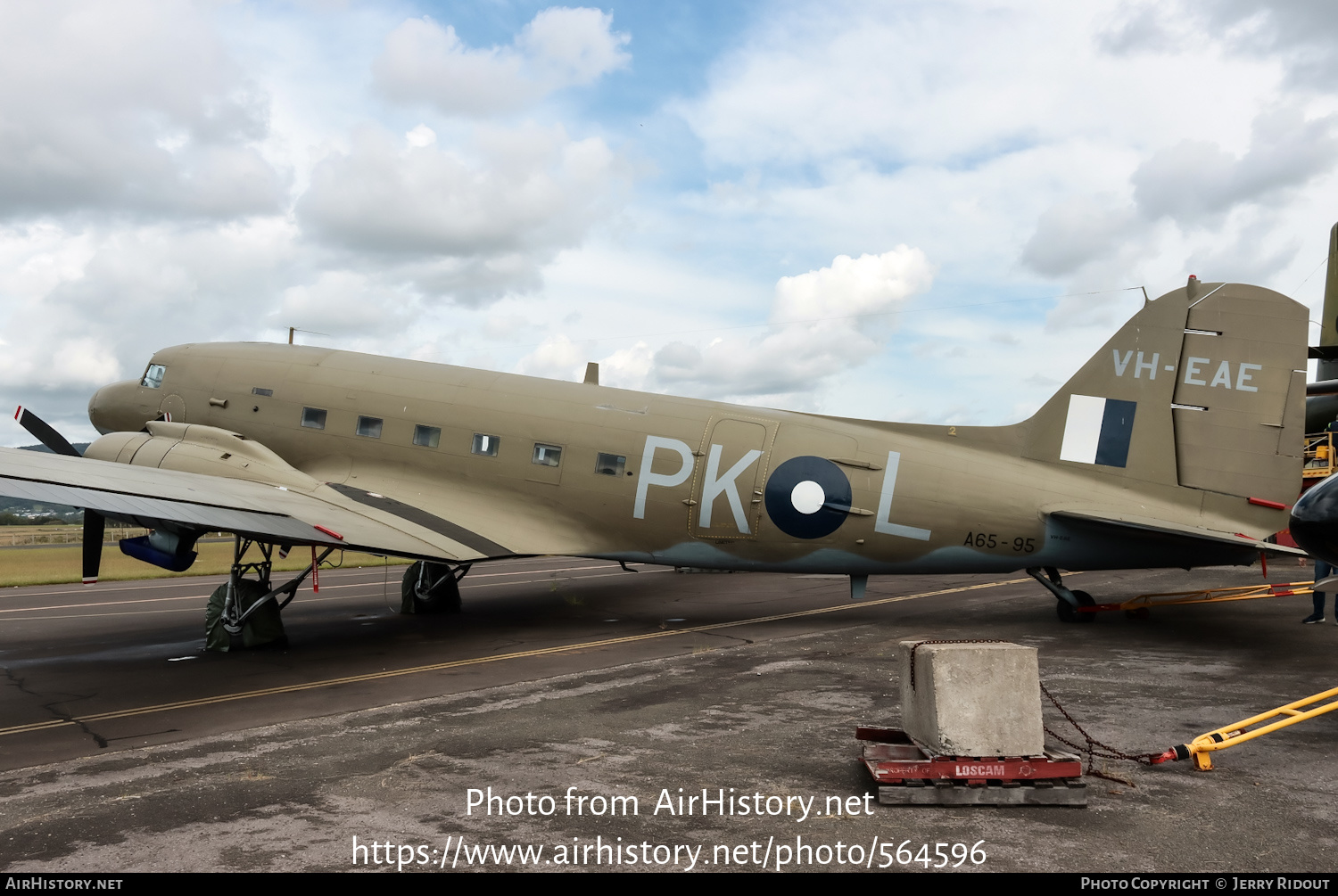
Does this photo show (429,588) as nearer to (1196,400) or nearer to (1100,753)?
(1100,753)

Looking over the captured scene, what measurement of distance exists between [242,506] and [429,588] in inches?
259

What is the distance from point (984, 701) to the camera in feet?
19.8

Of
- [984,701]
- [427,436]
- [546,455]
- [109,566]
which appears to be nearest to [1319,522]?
[984,701]

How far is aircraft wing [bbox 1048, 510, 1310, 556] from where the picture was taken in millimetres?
12141

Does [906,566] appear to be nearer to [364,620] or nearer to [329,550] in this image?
[329,550]

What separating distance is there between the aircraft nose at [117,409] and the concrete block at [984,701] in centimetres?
1642

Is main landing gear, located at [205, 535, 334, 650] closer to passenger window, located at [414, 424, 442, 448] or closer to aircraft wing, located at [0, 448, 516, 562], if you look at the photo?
aircraft wing, located at [0, 448, 516, 562]

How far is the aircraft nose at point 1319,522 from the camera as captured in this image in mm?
6883

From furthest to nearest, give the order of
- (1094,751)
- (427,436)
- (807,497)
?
(427,436) → (807,497) → (1094,751)

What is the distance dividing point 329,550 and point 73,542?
56.3 m

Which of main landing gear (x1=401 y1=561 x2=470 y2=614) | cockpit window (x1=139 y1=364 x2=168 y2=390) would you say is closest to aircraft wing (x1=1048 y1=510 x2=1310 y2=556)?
main landing gear (x1=401 y1=561 x2=470 y2=614)

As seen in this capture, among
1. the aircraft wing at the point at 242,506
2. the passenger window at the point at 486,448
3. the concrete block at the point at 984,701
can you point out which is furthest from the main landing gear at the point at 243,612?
the concrete block at the point at 984,701

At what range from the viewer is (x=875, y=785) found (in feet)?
19.5
